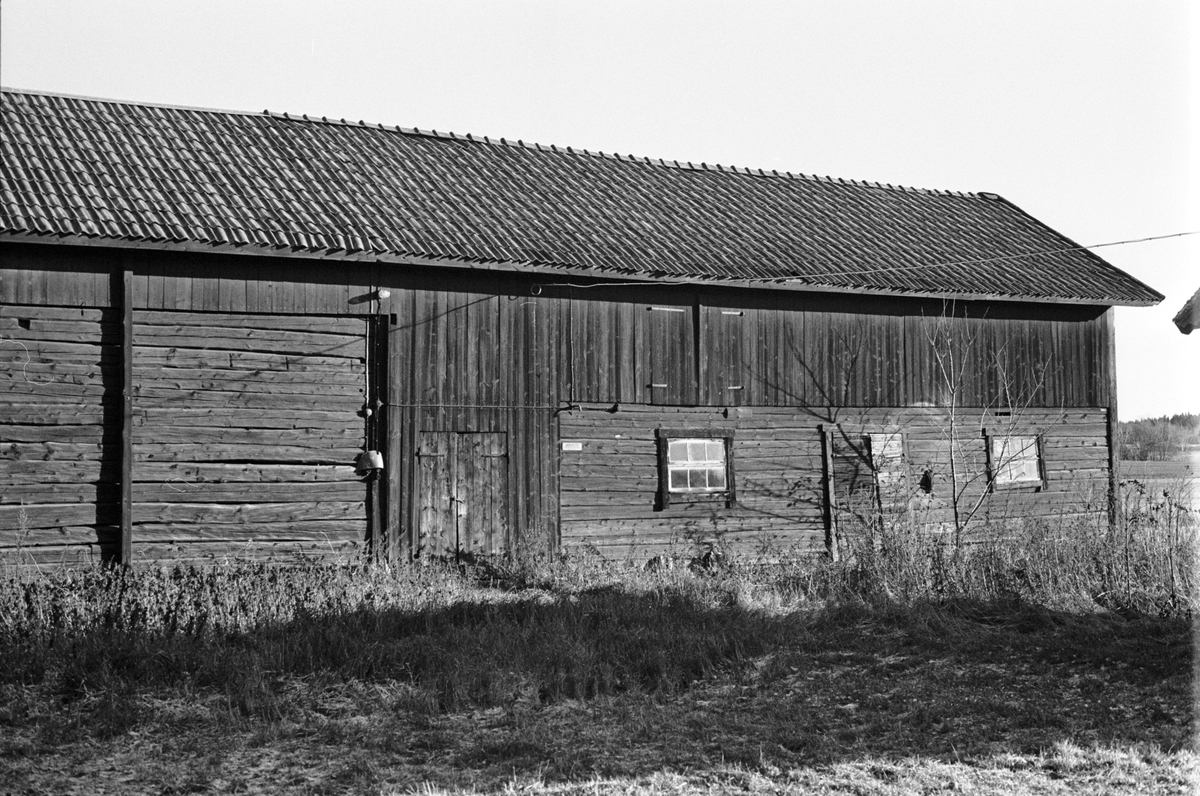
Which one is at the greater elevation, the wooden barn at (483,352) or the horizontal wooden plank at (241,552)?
the wooden barn at (483,352)

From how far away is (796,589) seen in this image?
11.7 metres

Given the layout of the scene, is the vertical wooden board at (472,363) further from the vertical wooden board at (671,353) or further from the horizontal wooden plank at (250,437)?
the vertical wooden board at (671,353)

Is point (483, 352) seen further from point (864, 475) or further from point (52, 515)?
point (864, 475)

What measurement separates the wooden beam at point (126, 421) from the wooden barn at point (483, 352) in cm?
3

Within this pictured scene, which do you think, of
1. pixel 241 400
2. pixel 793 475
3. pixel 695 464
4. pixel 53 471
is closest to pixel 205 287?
pixel 241 400

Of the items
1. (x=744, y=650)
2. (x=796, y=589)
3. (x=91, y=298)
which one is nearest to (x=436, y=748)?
(x=744, y=650)

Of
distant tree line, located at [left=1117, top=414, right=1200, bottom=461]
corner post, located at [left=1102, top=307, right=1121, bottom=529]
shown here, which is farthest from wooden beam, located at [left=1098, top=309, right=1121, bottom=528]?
distant tree line, located at [left=1117, top=414, right=1200, bottom=461]

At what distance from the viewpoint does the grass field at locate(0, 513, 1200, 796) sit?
20.5 feet

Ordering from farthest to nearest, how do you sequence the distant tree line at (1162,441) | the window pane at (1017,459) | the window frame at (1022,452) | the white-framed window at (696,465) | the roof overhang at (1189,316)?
the distant tree line at (1162,441) → the window pane at (1017,459) → the window frame at (1022,452) → the white-framed window at (696,465) → the roof overhang at (1189,316)

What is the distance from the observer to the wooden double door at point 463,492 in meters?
14.4

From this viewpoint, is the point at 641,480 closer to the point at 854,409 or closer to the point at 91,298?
the point at 854,409

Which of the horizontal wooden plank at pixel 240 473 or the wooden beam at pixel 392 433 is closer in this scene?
the horizontal wooden plank at pixel 240 473

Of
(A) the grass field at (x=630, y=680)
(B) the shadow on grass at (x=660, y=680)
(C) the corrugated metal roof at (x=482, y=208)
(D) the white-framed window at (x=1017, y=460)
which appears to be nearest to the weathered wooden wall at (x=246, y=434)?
(C) the corrugated metal roof at (x=482, y=208)

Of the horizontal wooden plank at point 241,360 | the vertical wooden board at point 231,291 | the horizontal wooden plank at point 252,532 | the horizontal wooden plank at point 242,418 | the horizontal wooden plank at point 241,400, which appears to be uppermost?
the vertical wooden board at point 231,291
